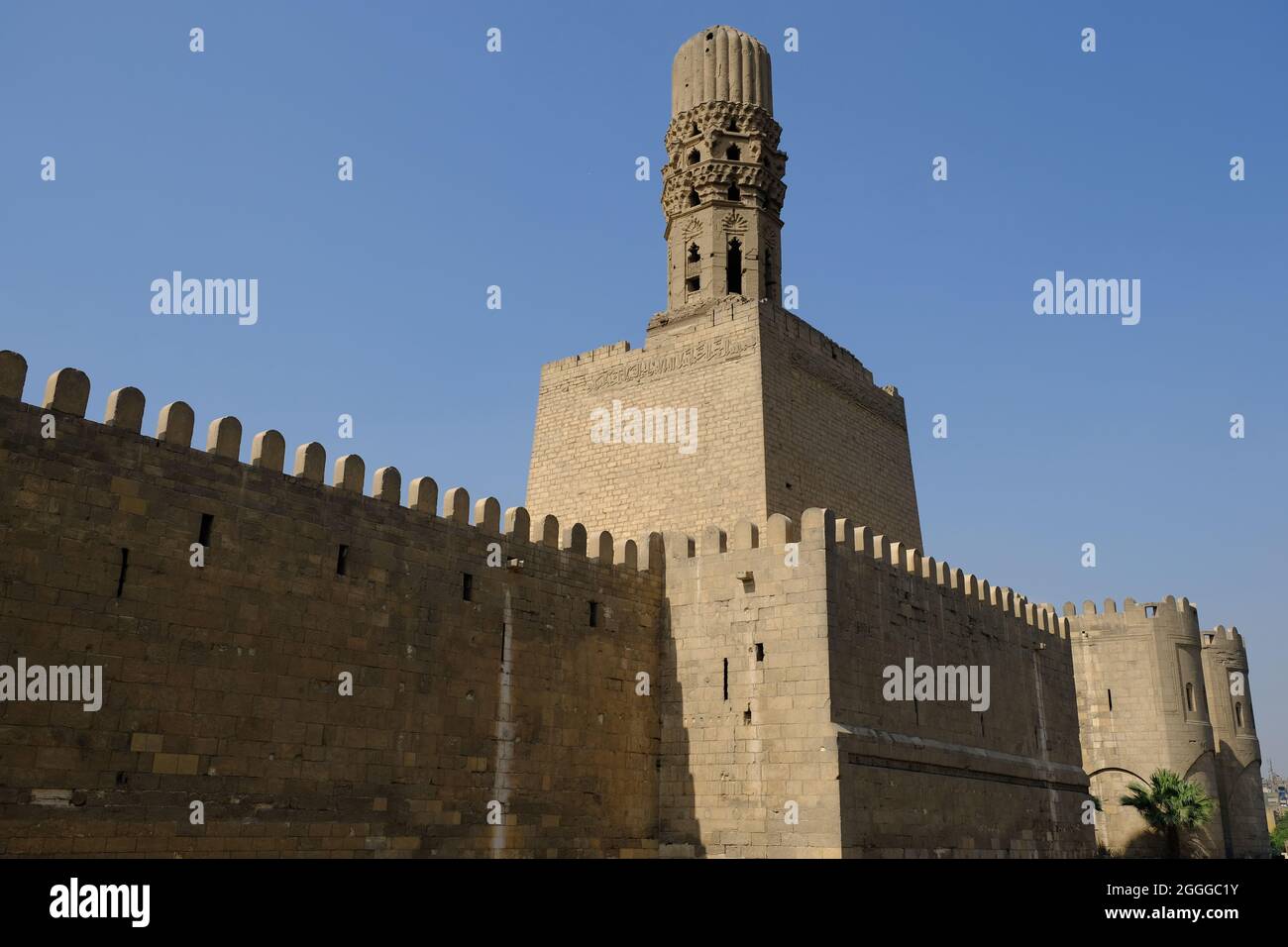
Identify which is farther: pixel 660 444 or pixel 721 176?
pixel 721 176

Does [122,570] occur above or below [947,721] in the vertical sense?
above

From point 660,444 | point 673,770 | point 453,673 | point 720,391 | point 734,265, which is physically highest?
point 734,265

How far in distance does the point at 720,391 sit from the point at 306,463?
37.7 feet

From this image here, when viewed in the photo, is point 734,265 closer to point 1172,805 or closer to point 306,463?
point 306,463

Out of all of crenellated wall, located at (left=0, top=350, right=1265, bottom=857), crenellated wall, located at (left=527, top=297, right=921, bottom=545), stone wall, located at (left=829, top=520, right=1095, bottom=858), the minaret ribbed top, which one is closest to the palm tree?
stone wall, located at (left=829, top=520, right=1095, bottom=858)

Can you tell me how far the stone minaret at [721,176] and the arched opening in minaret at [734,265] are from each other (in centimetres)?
2

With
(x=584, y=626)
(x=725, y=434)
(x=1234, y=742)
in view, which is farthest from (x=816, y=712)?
(x=1234, y=742)

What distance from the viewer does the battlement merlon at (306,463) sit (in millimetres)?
11680

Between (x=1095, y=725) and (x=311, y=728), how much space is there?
27757 millimetres

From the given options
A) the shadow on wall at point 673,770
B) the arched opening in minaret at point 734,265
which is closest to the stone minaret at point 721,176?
the arched opening in minaret at point 734,265

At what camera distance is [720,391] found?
930 inches

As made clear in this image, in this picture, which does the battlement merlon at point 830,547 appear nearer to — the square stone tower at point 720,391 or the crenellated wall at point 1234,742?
the square stone tower at point 720,391
